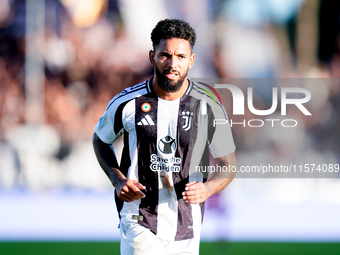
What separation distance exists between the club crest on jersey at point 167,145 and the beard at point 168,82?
28cm

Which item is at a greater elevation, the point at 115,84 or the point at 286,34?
the point at 286,34

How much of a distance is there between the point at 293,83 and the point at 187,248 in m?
6.14

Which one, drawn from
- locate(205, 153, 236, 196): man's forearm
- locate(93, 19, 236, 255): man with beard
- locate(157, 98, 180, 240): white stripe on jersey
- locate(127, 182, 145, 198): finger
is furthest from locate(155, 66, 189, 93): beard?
locate(127, 182, 145, 198): finger

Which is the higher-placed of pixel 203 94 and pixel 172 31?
pixel 172 31

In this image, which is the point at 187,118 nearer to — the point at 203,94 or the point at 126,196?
the point at 203,94

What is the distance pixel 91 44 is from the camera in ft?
28.7

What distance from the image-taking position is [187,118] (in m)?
2.82

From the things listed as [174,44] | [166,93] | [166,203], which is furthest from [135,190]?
[174,44]

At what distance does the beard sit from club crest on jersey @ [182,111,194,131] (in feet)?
0.49

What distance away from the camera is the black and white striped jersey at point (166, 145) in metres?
2.72

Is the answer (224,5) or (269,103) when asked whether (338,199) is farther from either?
(224,5)

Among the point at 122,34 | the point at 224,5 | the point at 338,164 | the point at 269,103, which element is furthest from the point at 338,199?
the point at 122,34

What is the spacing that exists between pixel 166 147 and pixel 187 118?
222mm

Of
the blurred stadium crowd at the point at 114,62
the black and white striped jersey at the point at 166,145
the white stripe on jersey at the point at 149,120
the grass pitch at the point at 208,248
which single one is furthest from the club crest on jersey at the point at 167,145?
the blurred stadium crowd at the point at 114,62
